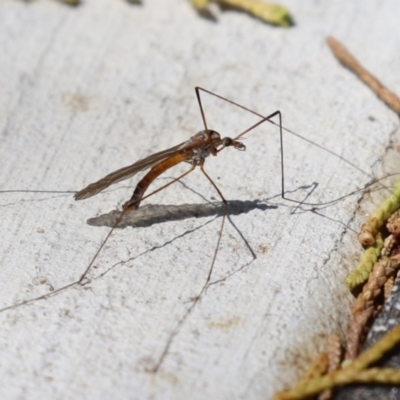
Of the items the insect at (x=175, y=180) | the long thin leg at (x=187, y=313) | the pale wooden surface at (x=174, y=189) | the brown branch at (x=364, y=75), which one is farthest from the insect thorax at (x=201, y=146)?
the brown branch at (x=364, y=75)

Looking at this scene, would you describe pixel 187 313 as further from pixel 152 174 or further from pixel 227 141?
pixel 227 141

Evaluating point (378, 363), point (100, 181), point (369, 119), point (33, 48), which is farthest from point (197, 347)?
point (33, 48)

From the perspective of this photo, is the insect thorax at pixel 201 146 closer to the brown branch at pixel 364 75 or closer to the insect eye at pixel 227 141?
the insect eye at pixel 227 141


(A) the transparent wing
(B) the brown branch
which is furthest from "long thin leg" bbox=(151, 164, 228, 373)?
(B) the brown branch

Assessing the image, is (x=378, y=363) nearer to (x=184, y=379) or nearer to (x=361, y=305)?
(x=361, y=305)

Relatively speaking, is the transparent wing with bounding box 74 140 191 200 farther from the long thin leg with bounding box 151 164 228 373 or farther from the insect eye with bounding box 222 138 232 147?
the long thin leg with bounding box 151 164 228 373

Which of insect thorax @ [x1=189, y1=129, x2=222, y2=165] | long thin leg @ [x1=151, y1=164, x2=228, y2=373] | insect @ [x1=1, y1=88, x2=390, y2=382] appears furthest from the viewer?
insect thorax @ [x1=189, y1=129, x2=222, y2=165]
